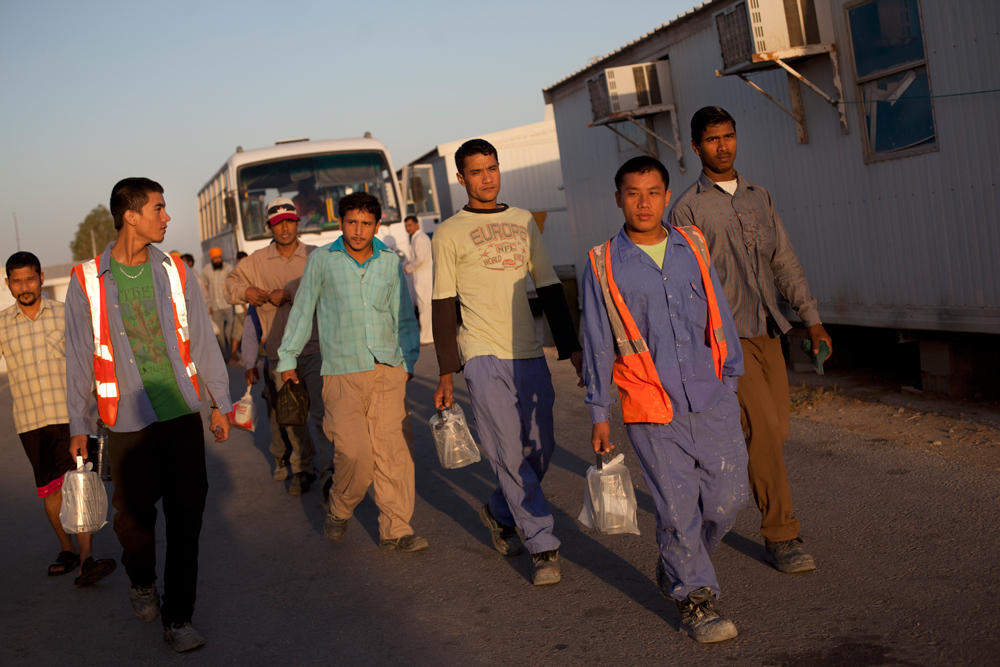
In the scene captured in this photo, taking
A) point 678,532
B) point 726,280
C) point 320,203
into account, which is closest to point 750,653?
point 678,532

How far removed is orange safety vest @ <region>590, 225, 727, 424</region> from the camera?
3.79 meters

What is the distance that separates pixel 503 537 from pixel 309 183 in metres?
11.4

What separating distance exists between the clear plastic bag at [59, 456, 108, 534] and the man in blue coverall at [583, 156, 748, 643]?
2.51 meters

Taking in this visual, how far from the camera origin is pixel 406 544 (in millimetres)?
5492

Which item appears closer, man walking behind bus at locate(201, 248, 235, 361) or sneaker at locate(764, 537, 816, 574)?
sneaker at locate(764, 537, 816, 574)

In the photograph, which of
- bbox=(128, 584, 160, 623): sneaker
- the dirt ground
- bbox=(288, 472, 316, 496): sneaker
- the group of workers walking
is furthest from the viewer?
bbox=(288, 472, 316, 496): sneaker

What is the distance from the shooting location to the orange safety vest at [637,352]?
12.4 feet

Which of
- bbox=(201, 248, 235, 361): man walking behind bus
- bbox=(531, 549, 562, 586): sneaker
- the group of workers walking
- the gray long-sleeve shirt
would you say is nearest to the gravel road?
bbox=(531, 549, 562, 586): sneaker

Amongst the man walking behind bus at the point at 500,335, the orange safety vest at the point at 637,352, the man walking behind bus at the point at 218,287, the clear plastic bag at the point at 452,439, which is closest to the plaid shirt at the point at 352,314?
the clear plastic bag at the point at 452,439

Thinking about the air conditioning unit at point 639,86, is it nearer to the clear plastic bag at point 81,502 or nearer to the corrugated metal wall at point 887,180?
the corrugated metal wall at point 887,180

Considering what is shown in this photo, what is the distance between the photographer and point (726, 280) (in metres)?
4.55

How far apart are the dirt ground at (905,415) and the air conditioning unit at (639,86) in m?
4.68

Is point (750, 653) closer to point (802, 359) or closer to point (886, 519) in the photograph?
point (886, 519)

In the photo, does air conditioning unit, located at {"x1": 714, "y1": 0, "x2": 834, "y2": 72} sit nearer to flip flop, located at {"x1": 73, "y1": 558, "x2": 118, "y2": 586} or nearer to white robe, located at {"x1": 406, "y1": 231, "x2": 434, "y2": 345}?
flip flop, located at {"x1": 73, "y1": 558, "x2": 118, "y2": 586}
